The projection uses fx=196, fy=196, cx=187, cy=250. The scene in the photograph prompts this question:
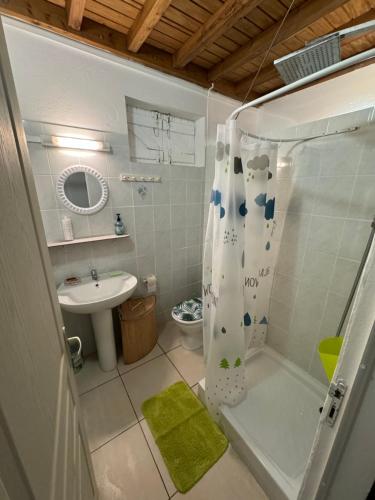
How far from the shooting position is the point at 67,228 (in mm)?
1448

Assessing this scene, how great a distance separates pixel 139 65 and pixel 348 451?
7.64ft

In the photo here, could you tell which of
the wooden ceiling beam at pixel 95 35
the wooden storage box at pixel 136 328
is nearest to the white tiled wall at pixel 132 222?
the wooden storage box at pixel 136 328

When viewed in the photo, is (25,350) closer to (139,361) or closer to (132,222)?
(132,222)

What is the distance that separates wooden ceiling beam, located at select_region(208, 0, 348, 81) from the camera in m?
1.16

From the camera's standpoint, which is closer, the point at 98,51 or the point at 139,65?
the point at 98,51

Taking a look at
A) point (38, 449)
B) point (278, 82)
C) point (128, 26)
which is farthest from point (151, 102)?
point (38, 449)

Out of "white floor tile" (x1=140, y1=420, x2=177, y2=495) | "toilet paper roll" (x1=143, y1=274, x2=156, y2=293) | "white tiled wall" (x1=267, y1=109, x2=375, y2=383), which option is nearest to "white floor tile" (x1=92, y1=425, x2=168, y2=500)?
"white floor tile" (x1=140, y1=420, x2=177, y2=495)

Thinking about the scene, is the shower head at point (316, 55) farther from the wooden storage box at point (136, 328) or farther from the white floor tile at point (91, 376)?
the white floor tile at point (91, 376)

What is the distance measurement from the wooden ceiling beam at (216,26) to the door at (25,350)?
4.44 feet

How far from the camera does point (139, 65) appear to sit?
152 centimetres

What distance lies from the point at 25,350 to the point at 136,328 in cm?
144

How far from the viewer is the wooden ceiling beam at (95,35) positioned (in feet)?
3.66

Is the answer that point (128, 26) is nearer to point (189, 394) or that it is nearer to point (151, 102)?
point (151, 102)

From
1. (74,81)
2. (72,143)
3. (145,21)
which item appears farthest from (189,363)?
(145,21)
